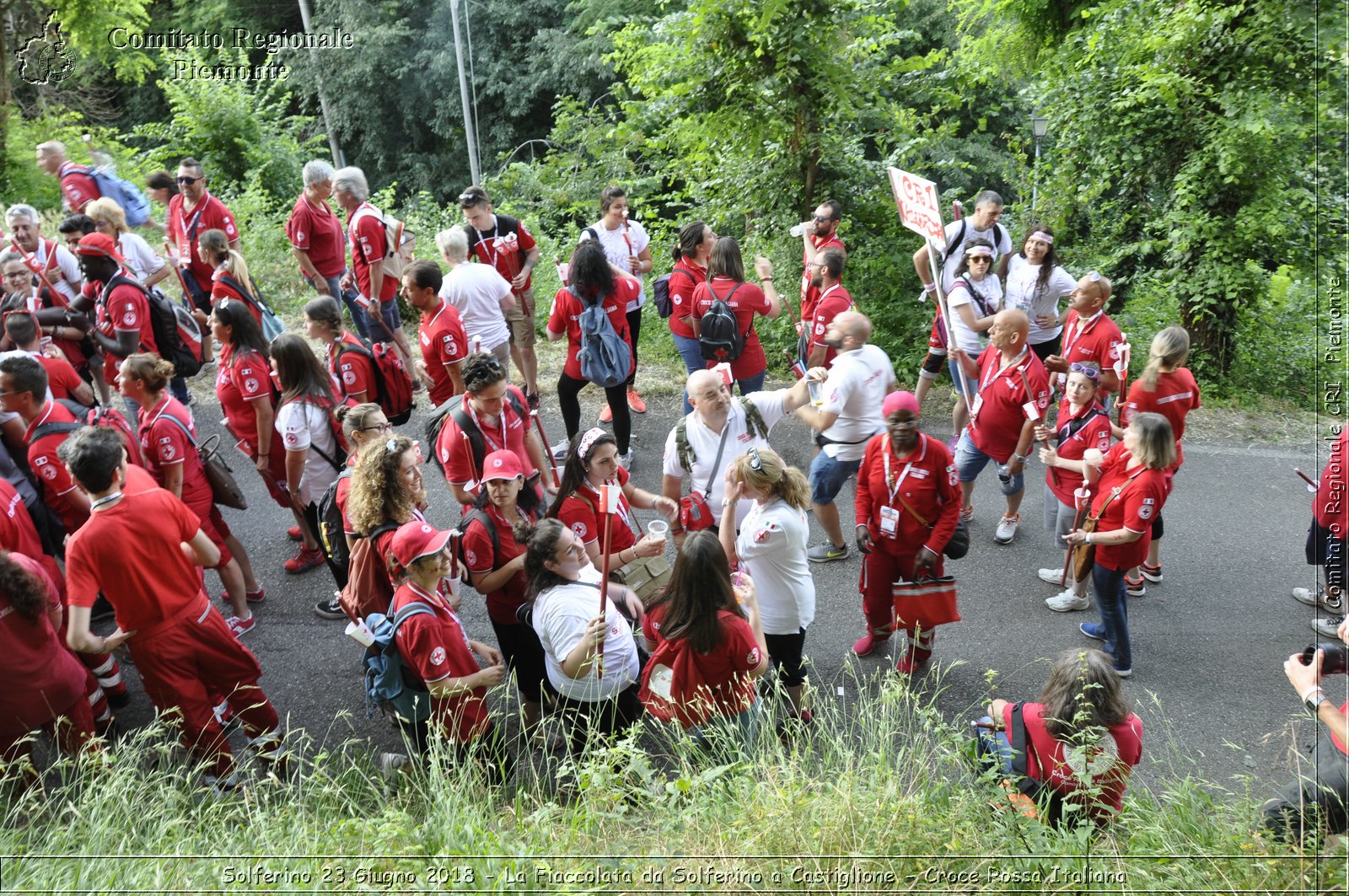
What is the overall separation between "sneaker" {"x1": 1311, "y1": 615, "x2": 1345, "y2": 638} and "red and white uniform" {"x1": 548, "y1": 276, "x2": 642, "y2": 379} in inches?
188

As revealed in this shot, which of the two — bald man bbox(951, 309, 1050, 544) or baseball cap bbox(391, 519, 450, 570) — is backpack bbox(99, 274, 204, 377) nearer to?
baseball cap bbox(391, 519, 450, 570)

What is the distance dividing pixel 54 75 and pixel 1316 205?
23.6 m

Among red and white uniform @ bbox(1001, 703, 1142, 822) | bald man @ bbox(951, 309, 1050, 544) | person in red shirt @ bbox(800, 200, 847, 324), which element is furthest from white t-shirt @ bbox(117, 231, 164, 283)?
red and white uniform @ bbox(1001, 703, 1142, 822)

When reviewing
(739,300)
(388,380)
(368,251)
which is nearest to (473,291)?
(388,380)

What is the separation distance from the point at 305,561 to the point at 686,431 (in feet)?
10.4

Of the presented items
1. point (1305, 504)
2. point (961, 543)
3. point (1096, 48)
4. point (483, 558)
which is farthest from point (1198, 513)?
point (483, 558)

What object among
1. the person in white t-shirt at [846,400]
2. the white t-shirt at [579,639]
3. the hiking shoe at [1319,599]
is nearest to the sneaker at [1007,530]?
the person in white t-shirt at [846,400]

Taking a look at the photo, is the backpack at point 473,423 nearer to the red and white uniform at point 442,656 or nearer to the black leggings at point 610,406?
the red and white uniform at point 442,656

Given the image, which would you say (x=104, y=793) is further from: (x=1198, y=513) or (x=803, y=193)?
(x=803, y=193)

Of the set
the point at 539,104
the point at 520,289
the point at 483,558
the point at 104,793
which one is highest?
the point at 539,104

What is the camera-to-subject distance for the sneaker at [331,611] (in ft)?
20.4

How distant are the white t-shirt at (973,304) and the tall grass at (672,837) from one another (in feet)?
13.9

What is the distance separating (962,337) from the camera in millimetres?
7648

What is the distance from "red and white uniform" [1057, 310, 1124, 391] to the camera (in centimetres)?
645
